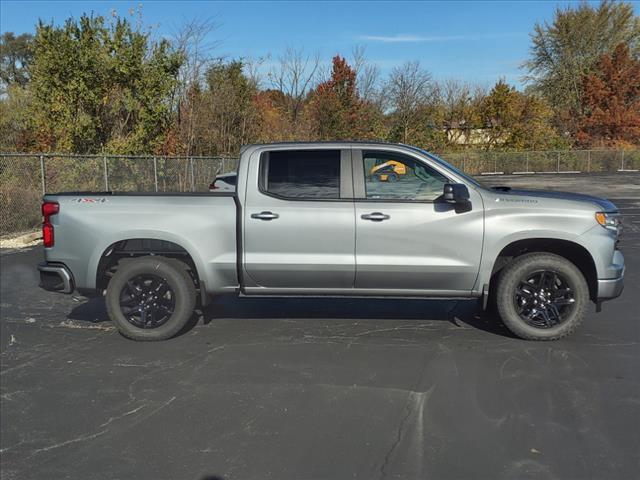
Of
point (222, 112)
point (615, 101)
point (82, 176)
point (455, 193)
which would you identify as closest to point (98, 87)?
point (82, 176)

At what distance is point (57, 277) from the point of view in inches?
208

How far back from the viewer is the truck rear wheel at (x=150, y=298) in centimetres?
533

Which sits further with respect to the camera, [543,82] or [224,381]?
[543,82]

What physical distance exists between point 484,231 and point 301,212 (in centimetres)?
167

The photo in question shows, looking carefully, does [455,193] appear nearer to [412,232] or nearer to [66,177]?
[412,232]

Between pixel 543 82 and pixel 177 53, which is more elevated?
pixel 543 82

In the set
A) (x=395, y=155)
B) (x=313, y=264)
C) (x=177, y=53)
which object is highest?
(x=177, y=53)

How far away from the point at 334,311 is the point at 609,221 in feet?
9.64

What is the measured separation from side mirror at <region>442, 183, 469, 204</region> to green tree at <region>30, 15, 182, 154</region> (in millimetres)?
15362

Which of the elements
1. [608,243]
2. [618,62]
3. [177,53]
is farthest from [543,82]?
[608,243]

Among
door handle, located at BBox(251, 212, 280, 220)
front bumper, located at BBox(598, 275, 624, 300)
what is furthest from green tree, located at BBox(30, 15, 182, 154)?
front bumper, located at BBox(598, 275, 624, 300)

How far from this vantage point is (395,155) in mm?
5309

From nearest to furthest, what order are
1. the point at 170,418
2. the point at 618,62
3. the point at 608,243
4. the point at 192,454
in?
the point at 192,454 < the point at 170,418 < the point at 608,243 < the point at 618,62

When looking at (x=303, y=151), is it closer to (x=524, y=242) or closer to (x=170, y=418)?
(x=524, y=242)
